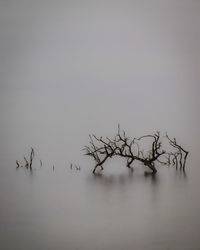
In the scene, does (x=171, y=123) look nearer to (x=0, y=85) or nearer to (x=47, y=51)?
(x=47, y=51)

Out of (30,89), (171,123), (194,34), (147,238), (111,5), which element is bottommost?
(147,238)

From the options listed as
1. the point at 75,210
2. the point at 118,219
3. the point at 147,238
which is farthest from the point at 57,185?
the point at 147,238

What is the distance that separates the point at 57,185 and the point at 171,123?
2.06 m

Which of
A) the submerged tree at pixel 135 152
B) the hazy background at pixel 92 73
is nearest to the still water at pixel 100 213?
the submerged tree at pixel 135 152

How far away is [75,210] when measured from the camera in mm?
2037

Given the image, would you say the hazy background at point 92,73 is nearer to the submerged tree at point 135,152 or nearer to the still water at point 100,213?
the submerged tree at point 135,152

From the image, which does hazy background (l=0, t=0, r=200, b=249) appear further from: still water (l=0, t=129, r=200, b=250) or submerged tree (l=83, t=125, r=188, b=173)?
still water (l=0, t=129, r=200, b=250)

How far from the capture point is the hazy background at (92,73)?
4.50 meters

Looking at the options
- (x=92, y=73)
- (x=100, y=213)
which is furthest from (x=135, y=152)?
(x=100, y=213)

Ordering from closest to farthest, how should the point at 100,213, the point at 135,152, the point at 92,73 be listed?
the point at 100,213 < the point at 135,152 < the point at 92,73

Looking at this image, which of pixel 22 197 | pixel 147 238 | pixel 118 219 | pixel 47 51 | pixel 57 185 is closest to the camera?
pixel 147 238

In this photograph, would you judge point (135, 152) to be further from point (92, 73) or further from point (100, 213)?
point (100, 213)

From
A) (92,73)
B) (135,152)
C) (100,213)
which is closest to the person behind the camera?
(100,213)

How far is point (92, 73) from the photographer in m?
4.87
